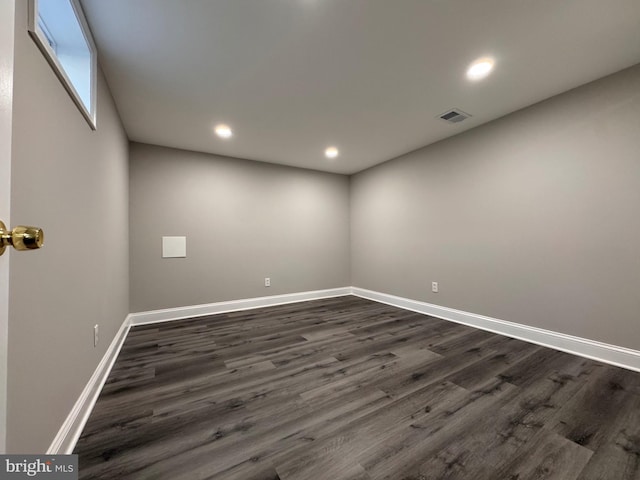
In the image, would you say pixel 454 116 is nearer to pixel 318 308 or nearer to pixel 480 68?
pixel 480 68

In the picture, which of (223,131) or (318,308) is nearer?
(223,131)

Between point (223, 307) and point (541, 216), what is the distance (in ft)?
13.4

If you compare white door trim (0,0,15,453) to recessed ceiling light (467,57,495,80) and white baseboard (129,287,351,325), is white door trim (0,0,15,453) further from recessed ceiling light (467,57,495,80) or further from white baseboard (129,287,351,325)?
white baseboard (129,287,351,325)

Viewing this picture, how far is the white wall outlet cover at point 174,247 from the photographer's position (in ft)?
11.1

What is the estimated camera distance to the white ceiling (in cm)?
150

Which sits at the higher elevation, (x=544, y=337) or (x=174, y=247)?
(x=174, y=247)

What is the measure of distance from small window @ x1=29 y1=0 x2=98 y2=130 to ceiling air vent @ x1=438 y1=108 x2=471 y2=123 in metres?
3.02

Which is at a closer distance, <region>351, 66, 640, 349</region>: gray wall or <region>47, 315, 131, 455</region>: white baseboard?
<region>47, 315, 131, 455</region>: white baseboard

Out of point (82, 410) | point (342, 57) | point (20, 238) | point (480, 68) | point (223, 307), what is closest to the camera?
point (20, 238)

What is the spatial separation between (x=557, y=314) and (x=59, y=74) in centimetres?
402

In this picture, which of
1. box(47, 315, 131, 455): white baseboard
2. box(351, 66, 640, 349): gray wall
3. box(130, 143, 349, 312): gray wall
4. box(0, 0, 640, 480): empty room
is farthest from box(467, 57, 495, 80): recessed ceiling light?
box(47, 315, 131, 455): white baseboard

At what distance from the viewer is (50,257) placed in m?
1.12

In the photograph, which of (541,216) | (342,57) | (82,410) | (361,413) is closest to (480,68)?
(342,57)

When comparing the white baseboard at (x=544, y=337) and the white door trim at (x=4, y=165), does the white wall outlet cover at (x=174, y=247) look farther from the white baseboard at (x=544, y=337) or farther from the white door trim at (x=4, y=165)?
the white baseboard at (x=544, y=337)
